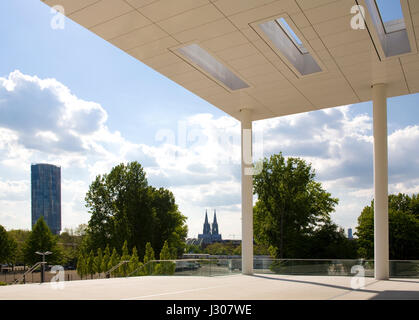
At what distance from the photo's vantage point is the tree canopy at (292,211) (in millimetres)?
40812

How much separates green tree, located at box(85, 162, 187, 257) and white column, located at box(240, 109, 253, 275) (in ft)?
116

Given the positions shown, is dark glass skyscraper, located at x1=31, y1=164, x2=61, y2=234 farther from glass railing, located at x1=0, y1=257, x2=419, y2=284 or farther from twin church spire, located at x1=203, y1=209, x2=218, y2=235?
glass railing, located at x1=0, y1=257, x2=419, y2=284

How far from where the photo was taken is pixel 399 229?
3912 centimetres

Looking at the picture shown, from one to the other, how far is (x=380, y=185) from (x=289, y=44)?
5.01 m

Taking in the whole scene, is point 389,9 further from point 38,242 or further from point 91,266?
point 38,242

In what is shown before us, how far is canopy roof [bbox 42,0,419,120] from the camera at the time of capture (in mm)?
8422

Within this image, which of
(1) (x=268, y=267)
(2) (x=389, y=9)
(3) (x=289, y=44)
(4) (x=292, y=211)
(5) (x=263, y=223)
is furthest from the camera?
(5) (x=263, y=223)

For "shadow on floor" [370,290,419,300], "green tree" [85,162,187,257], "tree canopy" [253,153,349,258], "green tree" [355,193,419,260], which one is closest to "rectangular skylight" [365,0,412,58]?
"shadow on floor" [370,290,419,300]

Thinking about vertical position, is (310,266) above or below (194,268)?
above

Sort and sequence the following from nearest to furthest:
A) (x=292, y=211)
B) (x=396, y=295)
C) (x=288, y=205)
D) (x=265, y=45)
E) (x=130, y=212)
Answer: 1. (x=396, y=295)
2. (x=265, y=45)
3. (x=292, y=211)
4. (x=288, y=205)
5. (x=130, y=212)

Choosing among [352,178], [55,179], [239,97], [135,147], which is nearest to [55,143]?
[135,147]

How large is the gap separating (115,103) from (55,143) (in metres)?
13.3

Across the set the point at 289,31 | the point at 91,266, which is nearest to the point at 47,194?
the point at 91,266
